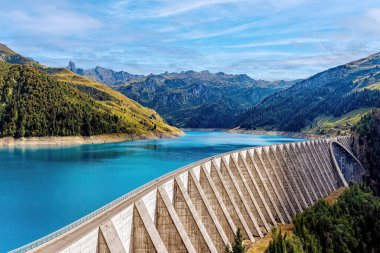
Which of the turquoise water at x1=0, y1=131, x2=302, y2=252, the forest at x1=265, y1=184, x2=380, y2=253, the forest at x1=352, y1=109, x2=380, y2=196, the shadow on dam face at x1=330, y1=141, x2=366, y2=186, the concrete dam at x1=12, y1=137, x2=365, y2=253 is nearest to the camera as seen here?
the concrete dam at x1=12, y1=137, x2=365, y2=253


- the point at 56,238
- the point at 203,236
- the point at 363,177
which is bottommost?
the point at 363,177

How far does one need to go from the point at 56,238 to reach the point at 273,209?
44.2m

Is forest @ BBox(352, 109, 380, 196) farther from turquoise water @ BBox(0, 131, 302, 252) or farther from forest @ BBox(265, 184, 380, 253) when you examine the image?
forest @ BBox(265, 184, 380, 253)

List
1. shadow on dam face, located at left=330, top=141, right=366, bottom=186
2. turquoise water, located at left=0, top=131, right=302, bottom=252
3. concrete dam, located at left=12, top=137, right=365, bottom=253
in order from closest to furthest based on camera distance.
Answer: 1. concrete dam, located at left=12, top=137, right=365, bottom=253
2. turquoise water, located at left=0, top=131, right=302, bottom=252
3. shadow on dam face, located at left=330, top=141, right=366, bottom=186

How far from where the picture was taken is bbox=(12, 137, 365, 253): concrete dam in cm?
2380

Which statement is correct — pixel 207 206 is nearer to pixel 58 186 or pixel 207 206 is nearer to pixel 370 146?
pixel 58 186

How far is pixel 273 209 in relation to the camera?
199 ft

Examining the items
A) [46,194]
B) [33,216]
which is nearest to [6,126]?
[46,194]

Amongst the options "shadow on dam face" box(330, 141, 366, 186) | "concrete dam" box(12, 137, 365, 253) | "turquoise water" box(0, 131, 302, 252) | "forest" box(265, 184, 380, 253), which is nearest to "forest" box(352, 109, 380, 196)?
"shadow on dam face" box(330, 141, 366, 186)

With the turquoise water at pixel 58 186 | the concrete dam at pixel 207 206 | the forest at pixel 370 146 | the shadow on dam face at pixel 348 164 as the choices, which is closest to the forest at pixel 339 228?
the concrete dam at pixel 207 206

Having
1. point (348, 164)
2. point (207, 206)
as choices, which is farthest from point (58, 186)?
point (348, 164)

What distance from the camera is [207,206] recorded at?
4122 centimetres

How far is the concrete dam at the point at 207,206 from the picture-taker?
937 inches

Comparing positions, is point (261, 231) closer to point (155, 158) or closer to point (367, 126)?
point (155, 158)
